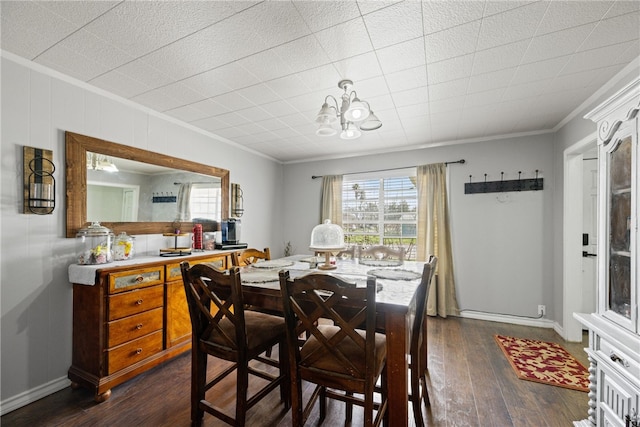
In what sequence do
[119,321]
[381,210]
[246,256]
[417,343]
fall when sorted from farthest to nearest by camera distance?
1. [381,210]
2. [246,256]
3. [119,321]
4. [417,343]

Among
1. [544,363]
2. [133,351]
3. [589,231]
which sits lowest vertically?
[544,363]

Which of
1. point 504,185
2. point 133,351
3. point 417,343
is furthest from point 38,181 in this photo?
point 504,185

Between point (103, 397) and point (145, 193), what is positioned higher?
point (145, 193)

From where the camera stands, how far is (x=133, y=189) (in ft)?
9.07

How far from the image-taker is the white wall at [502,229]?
11.5 ft

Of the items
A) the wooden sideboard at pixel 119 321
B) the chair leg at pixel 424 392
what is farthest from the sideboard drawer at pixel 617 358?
the wooden sideboard at pixel 119 321

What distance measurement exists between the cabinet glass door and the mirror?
372 cm

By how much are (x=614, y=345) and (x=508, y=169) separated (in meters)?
2.83

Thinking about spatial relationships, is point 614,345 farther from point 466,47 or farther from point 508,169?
point 508,169

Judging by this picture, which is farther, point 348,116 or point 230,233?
point 230,233

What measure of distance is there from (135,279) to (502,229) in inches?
170

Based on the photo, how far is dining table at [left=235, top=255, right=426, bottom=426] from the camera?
4.48 feet

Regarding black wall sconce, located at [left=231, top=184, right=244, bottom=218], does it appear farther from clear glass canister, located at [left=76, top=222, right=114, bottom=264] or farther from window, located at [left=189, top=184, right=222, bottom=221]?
clear glass canister, located at [left=76, top=222, right=114, bottom=264]

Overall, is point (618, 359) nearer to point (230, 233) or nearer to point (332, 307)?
point (332, 307)
